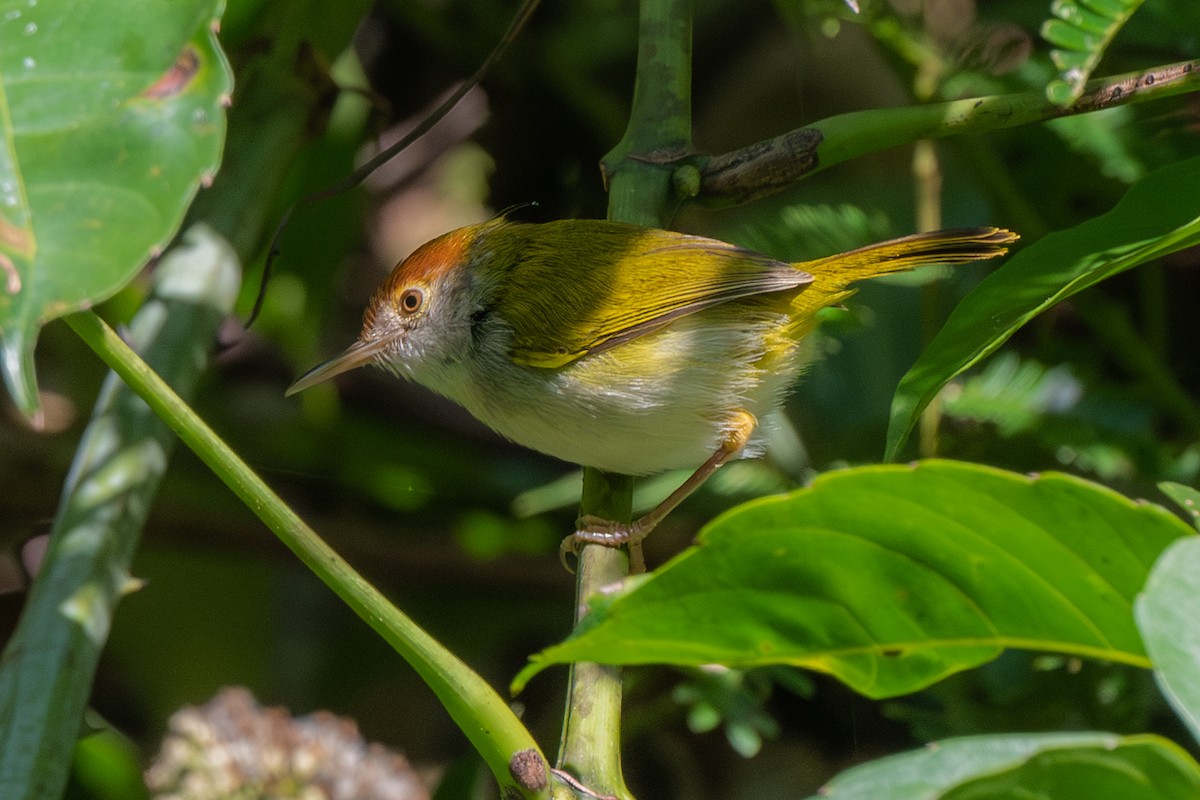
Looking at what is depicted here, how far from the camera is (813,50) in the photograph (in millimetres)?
3822

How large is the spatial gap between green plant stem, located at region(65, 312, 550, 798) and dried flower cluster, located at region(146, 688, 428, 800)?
101cm

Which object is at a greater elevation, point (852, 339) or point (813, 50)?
point (813, 50)

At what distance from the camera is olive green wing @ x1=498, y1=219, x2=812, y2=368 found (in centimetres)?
233

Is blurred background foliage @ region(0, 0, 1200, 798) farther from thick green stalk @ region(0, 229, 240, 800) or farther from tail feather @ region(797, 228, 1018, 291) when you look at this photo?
thick green stalk @ region(0, 229, 240, 800)

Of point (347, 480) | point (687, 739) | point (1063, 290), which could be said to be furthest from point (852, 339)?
point (1063, 290)

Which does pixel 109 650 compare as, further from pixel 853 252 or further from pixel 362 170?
pixel 853 252

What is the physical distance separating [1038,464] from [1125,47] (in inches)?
40.8

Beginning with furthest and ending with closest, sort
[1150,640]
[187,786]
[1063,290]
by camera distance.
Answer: [187,786], [1063,290], [1150,640]

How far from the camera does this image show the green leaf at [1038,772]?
860 mm

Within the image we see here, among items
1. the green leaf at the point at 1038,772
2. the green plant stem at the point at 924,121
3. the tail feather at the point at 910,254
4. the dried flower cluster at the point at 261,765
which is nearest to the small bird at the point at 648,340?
the tail feather at the point at 910,254

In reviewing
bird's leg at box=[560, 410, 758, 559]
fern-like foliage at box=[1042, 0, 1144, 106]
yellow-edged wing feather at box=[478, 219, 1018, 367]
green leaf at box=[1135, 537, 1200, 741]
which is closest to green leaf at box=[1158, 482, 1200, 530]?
green leaf at box=[1135, 537, 1200, 741]

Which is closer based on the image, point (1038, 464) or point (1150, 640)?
point (1150, 640)

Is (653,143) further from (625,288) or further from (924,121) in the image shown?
(924,121)

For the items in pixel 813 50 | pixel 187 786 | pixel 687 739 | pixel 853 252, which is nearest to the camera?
pixel 187 786
